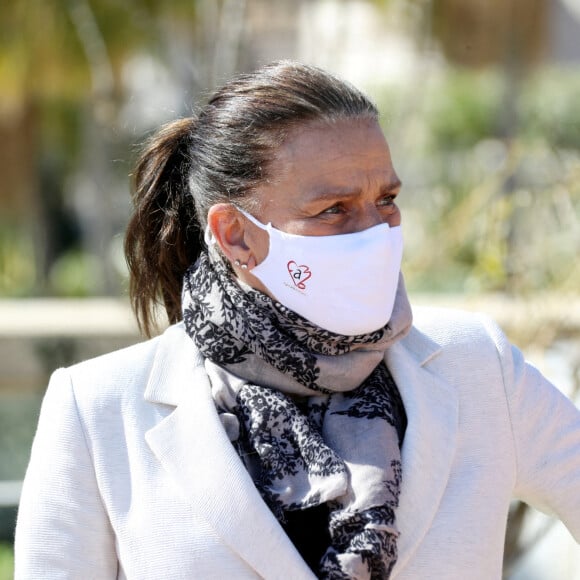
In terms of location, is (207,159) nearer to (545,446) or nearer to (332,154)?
(332,154)

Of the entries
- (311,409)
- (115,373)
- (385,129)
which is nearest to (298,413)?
(311,409)

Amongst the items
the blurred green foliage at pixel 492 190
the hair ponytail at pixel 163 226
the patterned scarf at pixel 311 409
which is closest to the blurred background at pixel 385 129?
the blurred green foliage at pixel 492 190

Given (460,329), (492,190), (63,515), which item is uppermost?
(460,329)

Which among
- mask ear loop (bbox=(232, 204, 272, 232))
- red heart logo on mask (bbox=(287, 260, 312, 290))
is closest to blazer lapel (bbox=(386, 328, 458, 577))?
red heart logo on mask (bbox=(287, 260, 312, 290))

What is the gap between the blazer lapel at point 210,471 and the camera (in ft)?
6.06

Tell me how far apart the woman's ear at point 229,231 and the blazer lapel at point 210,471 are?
227mm

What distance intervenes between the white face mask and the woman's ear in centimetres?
7

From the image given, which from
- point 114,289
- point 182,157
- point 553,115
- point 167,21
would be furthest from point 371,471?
point 553,115

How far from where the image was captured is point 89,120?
16203 millimetres

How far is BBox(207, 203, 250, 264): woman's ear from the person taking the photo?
2.07m

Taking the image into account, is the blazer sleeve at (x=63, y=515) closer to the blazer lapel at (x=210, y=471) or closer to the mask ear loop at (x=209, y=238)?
the blazer lapel at (x=210, y=471)

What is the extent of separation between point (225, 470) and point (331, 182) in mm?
549

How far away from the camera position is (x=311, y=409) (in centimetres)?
203

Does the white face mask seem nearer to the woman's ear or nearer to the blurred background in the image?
the woman's ear
